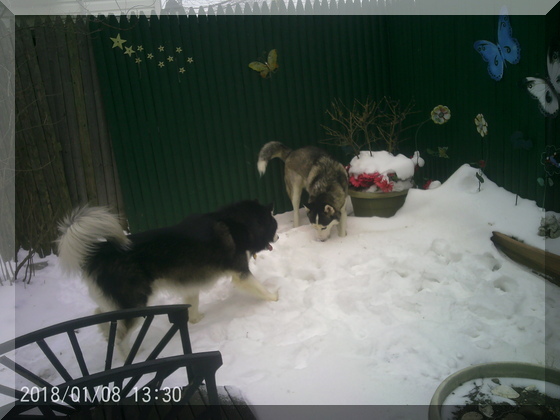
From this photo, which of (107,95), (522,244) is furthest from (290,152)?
(522,244)

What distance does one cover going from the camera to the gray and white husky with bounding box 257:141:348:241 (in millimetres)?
5121

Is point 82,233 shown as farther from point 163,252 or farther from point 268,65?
point 268,65

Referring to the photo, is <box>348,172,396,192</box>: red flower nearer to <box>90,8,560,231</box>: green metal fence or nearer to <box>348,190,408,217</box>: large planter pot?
<box>348,190,408,217</box>: large planter pot

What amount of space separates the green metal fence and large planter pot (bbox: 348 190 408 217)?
876mm

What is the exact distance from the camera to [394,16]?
244 inches

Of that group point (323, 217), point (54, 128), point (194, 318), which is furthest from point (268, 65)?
point (194, 318)

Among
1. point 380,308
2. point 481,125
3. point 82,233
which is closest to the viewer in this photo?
point 82,233

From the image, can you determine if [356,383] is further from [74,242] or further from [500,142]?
[500,142]

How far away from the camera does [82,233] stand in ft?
9.84

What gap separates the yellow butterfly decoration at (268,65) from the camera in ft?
18.9

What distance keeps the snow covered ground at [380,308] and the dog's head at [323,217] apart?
157 mm

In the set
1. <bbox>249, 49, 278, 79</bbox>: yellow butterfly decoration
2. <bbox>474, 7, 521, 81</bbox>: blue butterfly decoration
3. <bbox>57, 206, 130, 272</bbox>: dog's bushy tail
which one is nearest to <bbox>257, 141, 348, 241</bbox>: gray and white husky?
<bbox>249, 49, 278, 79</bbox>: yellow butterfly decoration

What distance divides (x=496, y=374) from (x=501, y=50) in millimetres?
3512

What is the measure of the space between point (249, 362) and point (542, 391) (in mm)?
1858
